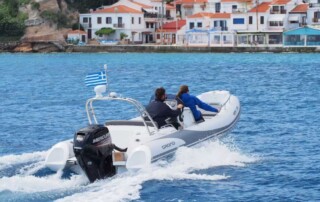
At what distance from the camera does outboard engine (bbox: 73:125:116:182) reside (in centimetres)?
1606

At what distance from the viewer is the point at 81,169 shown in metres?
16.7

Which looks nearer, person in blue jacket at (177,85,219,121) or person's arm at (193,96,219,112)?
person in blue jacket at (177,85,219,121)

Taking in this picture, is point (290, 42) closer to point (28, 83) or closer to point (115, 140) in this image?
point (28, 83)

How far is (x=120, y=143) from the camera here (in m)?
17.8

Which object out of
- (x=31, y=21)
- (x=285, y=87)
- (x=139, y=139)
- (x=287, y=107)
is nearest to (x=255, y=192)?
(x=139, y=139)

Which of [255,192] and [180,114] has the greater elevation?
[180,114]

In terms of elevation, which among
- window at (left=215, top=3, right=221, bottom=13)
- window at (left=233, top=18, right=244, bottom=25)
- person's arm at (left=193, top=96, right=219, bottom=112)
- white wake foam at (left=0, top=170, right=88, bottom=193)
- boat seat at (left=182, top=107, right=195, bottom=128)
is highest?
window at (left=215, top=3, right=221, bottom=13)

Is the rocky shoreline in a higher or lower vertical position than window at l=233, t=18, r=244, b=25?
lower

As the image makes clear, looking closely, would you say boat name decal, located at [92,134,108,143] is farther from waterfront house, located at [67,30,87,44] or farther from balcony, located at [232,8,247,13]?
balcony, located at [232,8,247,13]

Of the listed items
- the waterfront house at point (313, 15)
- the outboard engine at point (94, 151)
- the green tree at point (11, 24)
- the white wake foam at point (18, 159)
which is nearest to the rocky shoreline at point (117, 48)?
the green tree at point (11, 24)

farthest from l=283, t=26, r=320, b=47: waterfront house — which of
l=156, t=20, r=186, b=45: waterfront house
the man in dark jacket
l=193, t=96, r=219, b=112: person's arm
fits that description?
the man in dark jacket

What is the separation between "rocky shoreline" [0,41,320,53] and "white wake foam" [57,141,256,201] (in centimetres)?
6689

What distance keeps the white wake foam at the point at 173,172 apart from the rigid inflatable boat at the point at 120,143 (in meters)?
0.17

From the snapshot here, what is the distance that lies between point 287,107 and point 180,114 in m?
15.0
